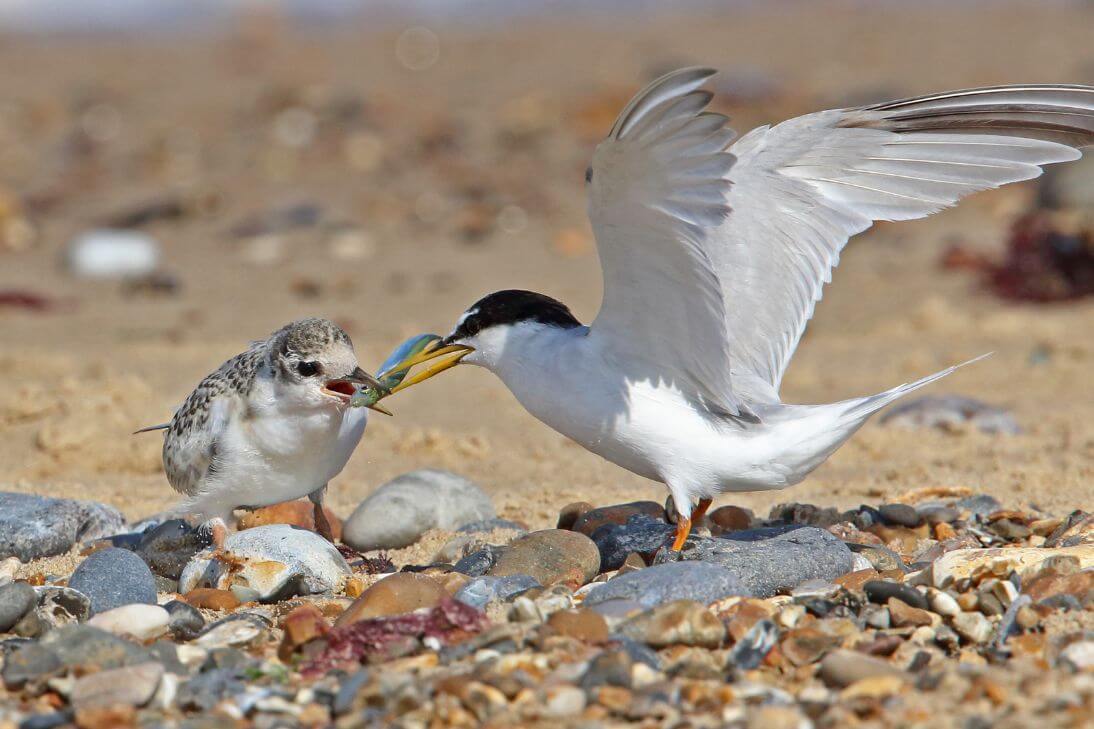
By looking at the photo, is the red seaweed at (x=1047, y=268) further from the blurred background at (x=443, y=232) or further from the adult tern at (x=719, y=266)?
the adult tern at (x=719, y=266)

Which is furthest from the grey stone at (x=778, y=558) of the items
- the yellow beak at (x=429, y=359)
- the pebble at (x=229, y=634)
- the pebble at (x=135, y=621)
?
the pebble at (x=135, y=621)

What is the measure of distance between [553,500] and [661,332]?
1745 mm

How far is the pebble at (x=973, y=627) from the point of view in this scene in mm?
3559

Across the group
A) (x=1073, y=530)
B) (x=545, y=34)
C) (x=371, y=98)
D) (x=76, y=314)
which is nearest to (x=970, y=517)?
(x=1073, y=530)

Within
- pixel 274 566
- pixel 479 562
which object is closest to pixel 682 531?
pixel 479 562

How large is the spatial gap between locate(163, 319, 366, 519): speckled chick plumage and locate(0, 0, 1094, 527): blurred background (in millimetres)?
1149

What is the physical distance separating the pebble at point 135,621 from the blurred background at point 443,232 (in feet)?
6.52

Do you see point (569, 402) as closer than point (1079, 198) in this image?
Yes

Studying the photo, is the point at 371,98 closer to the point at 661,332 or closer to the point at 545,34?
the point at 545,34

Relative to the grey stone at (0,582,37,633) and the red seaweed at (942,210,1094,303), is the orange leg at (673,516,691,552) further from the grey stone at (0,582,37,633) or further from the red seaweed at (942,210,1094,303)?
the red seaweed at (942,210,1094,303)

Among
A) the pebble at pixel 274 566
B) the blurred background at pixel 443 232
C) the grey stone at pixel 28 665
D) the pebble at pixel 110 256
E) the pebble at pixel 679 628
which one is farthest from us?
the pebble at pixel 110 256

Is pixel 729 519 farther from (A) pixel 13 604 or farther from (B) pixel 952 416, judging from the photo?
(A) pixel 13 604

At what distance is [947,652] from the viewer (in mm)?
3535

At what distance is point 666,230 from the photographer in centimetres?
381
